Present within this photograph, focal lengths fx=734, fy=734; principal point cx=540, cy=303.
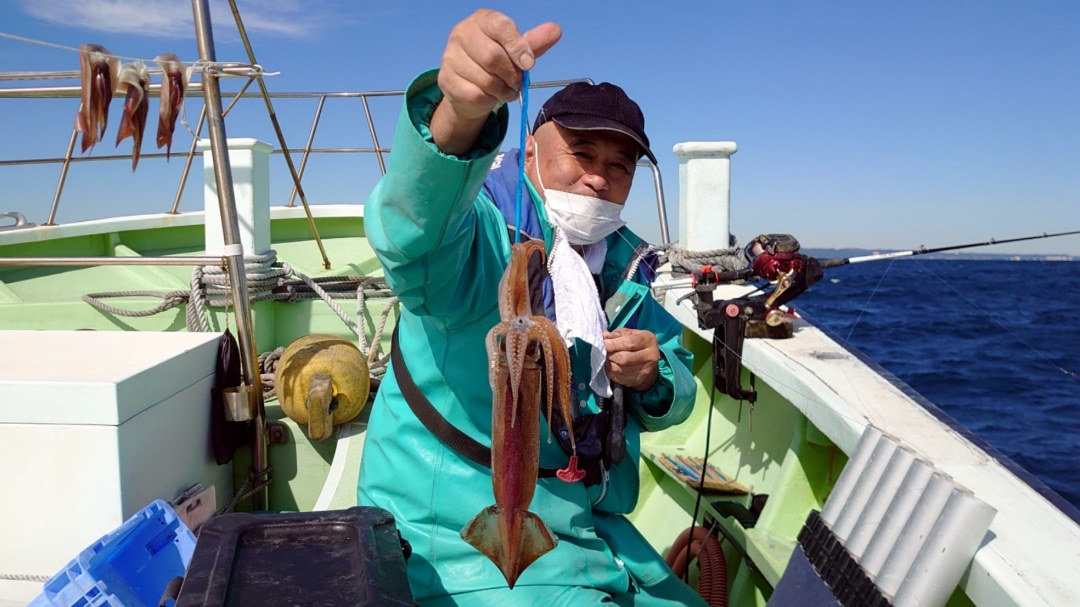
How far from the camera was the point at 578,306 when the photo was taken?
235 centimetres

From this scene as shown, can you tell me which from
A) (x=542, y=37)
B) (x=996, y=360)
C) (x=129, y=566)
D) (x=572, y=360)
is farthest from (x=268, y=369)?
(x=996, y=360)

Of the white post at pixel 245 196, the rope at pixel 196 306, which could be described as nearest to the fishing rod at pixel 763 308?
the rope at pixel 196 306

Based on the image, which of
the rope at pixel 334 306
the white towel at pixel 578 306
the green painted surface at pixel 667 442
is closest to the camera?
the white towel at pixel 578 306

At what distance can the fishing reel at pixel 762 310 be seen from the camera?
14.7 feet

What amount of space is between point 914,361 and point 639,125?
38.1ft

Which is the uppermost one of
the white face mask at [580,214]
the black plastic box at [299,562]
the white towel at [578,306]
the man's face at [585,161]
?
the man's face at [585,161]

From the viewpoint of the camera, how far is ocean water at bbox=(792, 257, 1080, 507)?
7.22 metres

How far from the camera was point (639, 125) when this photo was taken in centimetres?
257

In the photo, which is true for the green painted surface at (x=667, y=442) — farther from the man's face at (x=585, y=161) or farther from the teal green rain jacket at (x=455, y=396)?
the man's face at (x=585, y=161)

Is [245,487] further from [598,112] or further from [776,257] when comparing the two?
[776,257]

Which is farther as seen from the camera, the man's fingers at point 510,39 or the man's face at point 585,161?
the man's face at point 585,161

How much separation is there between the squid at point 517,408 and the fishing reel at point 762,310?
2.73 m

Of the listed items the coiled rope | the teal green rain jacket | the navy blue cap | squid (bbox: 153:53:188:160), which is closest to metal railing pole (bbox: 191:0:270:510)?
squid (bbox: 153:53:188:160)

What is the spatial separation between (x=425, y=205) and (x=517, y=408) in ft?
1.90
